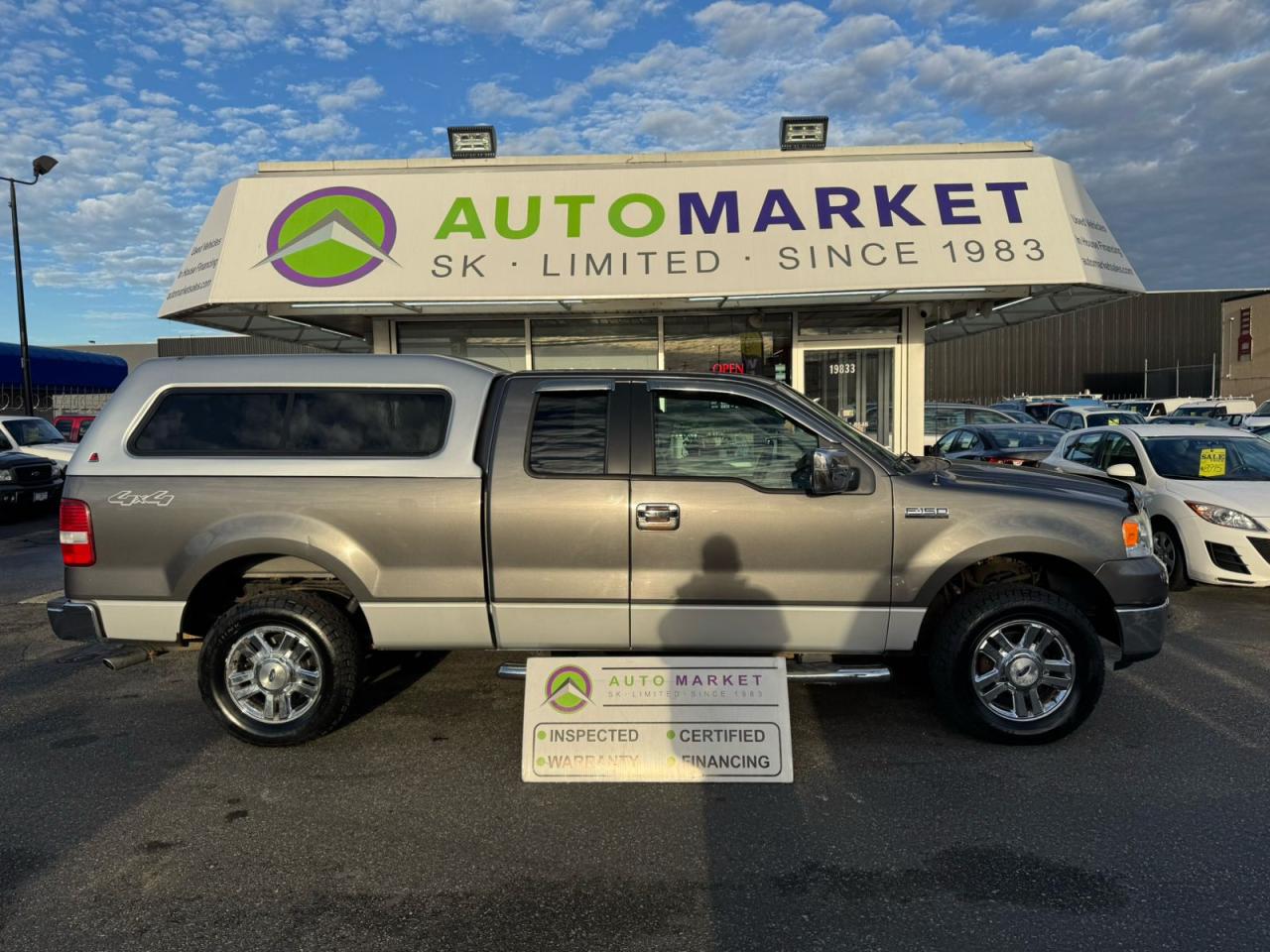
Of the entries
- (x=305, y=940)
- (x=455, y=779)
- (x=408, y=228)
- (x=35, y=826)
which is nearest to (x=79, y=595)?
(x=35, y=826)

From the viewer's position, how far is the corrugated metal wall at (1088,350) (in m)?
51.3

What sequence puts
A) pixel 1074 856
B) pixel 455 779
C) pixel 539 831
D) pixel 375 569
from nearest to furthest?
pixel 1074 856 → pixel 539 831 → pixel 455 779 → pixel 375 569

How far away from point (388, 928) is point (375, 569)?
189cm

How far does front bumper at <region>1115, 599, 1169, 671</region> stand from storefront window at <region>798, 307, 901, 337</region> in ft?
22.0

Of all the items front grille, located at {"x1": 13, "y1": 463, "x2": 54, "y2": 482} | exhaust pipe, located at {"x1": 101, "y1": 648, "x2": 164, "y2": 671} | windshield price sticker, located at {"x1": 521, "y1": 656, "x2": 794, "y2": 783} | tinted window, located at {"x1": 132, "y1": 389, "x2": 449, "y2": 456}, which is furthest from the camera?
front grille, located at {"x1": 13, "y1": 463, "x2": 54, "y2": 482}

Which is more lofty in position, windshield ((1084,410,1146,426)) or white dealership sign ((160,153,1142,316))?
white dealership sign ((160,153,1142,316))

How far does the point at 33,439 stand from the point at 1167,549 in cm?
1791

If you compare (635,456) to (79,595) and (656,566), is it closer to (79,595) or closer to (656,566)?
(656,566)

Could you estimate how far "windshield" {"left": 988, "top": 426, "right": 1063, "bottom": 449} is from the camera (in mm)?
12227

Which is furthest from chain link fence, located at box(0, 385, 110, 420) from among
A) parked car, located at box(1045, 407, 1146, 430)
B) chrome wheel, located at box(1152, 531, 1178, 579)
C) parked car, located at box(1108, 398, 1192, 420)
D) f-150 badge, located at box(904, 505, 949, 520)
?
parked car, located at box(1108, 398, 1192, 420)

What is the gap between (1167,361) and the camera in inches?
2024

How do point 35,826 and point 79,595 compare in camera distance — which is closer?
point 35,826

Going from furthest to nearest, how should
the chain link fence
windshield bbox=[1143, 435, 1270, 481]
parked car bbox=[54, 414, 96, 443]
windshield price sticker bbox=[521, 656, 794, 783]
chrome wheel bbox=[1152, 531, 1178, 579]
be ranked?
the chain link fence
parked car bbox=[54, 414, 96, 443]
windshield bbox=[1143, 435, 1270, 481]
chrome wheel bbox=[1152, 531, 1178, 579]
windshield price sticker bbox=[521, 656, 794, 783]

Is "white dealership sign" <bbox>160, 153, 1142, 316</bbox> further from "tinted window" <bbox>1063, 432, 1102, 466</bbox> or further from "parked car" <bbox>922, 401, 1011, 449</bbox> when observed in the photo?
"parked car" <bbox>922, 401, 1011, 449</bbox>
